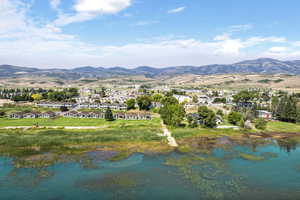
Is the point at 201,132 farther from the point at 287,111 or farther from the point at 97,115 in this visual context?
the point at 97,115

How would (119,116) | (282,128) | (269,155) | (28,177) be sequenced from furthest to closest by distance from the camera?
(119,116) < (282,128) < (269,155) < (28,177)

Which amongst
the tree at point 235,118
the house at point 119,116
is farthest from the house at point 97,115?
the tree at point 235,118

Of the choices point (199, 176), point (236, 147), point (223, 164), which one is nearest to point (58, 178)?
point (199, 176)

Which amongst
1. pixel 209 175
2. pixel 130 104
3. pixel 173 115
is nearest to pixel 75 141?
pixel 173 115

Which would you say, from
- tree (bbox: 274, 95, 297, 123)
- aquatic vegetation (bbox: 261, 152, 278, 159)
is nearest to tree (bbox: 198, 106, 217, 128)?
aquatic vegetation (bbox: 261, 152, 278, 159)

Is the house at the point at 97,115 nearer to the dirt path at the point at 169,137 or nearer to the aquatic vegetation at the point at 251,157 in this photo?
the dirt path at the point at 169,137

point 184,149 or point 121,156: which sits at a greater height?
point 184,149

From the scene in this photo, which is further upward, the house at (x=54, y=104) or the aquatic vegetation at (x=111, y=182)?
the house at (x=54, y=104)

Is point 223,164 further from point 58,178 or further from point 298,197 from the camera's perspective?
point 58,178
